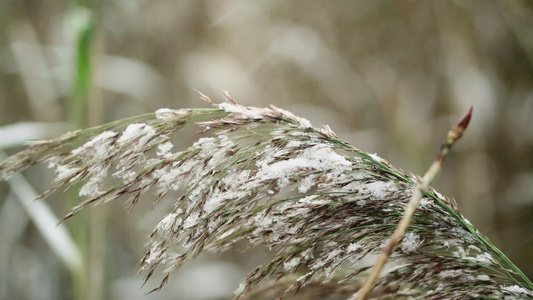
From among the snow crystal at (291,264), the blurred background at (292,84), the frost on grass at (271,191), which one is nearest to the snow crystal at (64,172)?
the frost on grass at (271,191)

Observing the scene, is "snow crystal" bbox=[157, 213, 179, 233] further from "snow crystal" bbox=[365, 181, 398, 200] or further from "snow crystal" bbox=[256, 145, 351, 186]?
"snow crystal" bbox=[365, 181, 398, 200]

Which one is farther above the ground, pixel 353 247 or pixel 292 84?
pixel 292 84

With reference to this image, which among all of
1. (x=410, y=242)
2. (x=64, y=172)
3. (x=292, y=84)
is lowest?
(x=64, y=172)

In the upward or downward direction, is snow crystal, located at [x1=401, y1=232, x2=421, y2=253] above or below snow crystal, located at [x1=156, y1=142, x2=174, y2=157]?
above

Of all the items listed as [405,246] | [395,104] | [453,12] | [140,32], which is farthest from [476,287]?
[140,32]

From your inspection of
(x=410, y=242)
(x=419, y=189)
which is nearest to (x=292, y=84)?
(x=410, y=242)

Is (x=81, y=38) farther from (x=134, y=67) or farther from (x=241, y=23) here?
(x=241, y=23)

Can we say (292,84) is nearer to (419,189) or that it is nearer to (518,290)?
(518,290)

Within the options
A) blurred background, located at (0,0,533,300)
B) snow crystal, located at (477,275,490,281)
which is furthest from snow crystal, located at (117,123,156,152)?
blurred background, located at (0,0,533,300)
